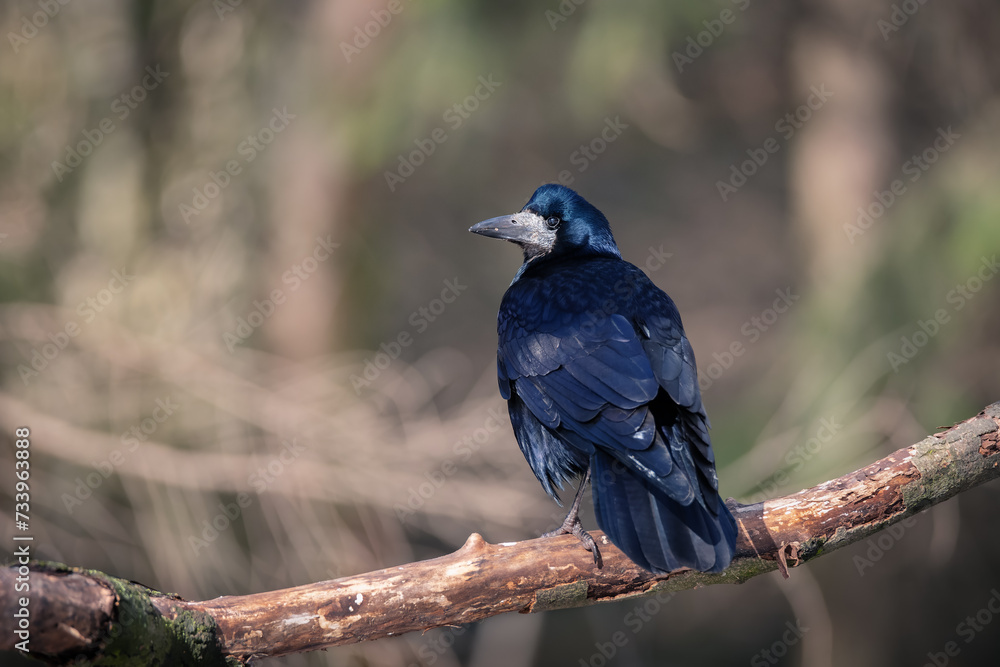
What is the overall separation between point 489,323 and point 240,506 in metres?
4.28

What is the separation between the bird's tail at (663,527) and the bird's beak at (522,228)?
1645mm

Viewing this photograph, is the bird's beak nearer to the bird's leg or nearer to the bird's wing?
the bird's wing

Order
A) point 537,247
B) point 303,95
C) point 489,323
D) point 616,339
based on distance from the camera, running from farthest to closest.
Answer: point 489,323
point 303,95
point 537,247
point 616,339

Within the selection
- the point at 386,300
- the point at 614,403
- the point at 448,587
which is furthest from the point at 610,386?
the point at 386,300

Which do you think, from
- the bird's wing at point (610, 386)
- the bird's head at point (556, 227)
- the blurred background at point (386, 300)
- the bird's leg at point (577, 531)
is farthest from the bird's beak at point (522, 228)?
the blurred background at point (386, 300)

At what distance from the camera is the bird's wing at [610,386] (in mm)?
2643

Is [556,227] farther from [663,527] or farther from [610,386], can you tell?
[663,527]

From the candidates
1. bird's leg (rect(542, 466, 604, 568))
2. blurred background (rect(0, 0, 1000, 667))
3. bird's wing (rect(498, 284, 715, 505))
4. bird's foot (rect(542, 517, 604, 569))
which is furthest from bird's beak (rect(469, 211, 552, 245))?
blurred background (rect(0, 0, 1000, 667))

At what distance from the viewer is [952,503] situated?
5.34 meters

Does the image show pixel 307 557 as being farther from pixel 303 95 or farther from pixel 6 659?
pixel 303 95

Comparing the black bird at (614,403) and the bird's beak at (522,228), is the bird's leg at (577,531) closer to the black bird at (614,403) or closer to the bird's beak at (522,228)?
the black bird at (614,403)

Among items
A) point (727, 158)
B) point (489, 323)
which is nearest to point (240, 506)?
point (489, 323)

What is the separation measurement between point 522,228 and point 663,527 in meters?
1.91

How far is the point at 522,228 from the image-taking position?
3990 millimetres
